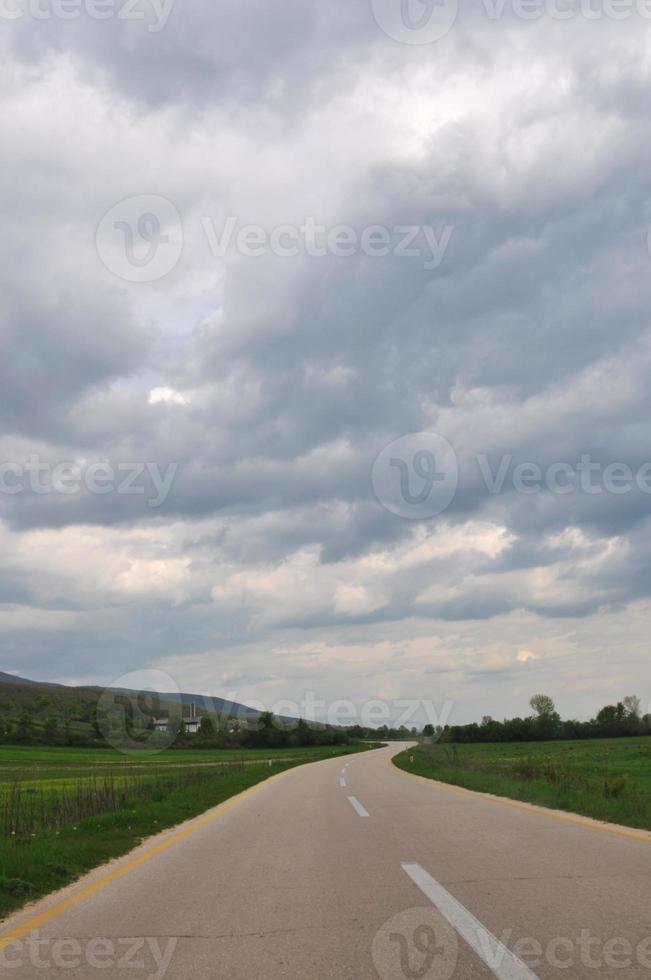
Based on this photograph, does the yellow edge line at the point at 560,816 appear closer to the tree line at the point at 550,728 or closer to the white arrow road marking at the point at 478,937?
the white arrow road marking at the point at 478,937

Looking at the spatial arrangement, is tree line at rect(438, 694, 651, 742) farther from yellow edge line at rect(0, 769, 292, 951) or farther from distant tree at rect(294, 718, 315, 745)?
yellow edge line at rect(0, 769, 292, 951)

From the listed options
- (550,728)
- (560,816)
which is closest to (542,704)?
(550,728)

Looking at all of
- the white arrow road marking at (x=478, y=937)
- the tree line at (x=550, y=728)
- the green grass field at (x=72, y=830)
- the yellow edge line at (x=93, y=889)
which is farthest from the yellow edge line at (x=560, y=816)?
the tree line at (x=550, y=728)

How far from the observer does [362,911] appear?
6695mm

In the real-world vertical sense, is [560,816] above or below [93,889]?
below

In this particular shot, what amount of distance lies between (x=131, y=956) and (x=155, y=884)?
9.98ft

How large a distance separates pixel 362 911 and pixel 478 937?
134cm

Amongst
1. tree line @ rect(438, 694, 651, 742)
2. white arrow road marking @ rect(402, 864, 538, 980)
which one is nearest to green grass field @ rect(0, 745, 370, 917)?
white arrow road marking @ rect(402, 864, 538, 980)

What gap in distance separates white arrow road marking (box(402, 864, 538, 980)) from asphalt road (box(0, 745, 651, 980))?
16mm

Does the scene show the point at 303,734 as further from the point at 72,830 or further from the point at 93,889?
the point at 93,889

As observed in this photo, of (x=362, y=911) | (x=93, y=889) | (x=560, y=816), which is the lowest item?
(x=560, y=816)

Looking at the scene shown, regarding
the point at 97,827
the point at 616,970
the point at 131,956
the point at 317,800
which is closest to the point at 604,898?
the point at 616,970

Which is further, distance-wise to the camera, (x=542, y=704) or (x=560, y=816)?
(x=542, y=704)

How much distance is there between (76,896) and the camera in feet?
26.4
